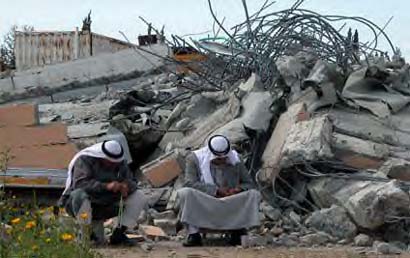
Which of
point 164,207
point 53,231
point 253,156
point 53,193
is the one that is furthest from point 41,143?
point 53,231

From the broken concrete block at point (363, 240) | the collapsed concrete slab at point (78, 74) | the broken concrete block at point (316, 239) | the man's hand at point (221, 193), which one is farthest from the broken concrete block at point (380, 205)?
the collapsed concrete slab at point (78, 74)

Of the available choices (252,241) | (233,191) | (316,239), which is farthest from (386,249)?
(233,191)

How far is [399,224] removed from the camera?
9.38 metres

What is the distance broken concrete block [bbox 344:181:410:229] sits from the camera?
9109mm

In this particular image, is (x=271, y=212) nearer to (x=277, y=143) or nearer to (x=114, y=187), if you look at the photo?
(x=277, y=143)

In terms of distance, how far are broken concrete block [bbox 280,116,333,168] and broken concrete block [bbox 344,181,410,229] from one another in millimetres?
1189

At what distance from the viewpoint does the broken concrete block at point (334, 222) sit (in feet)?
30.9

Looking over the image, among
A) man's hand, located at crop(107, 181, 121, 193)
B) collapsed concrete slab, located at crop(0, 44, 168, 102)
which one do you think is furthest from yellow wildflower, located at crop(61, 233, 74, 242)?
collapsed concrete slab, located at crop(0, 44, 168, 102)

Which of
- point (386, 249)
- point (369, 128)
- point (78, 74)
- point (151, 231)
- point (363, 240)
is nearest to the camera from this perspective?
point (386, 249)

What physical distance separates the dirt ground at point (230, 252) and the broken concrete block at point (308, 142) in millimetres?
1780

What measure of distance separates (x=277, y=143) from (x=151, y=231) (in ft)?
6.95

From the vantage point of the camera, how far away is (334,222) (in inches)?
376

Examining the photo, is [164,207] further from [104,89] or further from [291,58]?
[104,89]

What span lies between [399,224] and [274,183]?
1.79m
